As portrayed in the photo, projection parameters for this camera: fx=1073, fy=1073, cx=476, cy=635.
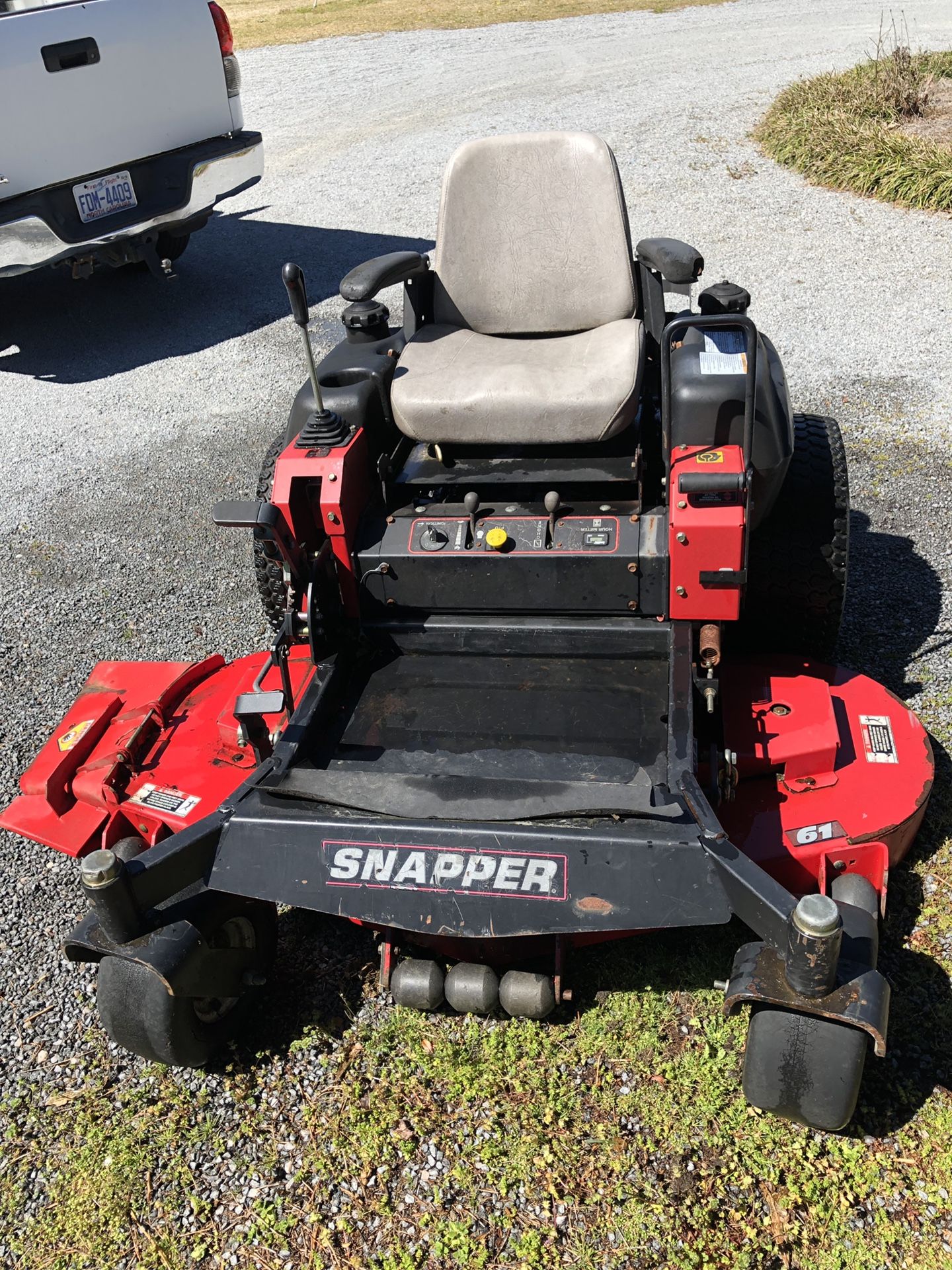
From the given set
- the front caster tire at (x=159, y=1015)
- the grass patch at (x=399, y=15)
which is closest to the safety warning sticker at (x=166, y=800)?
the front caster tire at (x=159, y=1015)

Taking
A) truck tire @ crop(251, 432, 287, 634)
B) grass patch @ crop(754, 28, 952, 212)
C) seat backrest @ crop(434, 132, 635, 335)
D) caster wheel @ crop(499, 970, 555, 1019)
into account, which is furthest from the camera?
grass patch @ crop(754, 28, 952, 212)

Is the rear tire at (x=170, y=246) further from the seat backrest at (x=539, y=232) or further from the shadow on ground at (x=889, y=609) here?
the shadow on ground at (x=889, y=609)

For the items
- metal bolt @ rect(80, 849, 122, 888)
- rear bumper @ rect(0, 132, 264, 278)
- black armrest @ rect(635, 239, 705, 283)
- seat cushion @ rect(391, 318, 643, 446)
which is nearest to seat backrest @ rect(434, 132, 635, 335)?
black armrest @ rect(635, 239, 705, 283)

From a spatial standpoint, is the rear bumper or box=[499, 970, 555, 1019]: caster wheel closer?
box=[499, 970, 555, 1019]: caster wheel

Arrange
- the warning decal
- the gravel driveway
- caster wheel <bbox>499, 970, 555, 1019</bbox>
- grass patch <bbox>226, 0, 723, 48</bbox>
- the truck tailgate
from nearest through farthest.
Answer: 1. caster wheel <bbox>499, 970, 555, 1019</bbox>
2. the warning decal
3. the gravel driveway
4. the truck tailgate
5. grass patch <bbox>226, 0, 723, 48</bbox>

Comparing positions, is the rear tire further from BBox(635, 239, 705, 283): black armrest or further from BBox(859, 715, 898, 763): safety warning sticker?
BBox(859, 715, 898, 763): safety warning sticker

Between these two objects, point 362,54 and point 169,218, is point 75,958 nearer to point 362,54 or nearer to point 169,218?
point 169,218

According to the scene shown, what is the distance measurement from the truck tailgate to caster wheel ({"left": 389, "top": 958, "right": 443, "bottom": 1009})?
5423mm

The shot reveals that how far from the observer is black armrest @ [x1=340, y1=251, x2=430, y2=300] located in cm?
386

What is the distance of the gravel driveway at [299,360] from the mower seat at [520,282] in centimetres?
144

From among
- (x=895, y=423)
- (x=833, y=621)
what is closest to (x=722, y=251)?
(x=895, y=423)

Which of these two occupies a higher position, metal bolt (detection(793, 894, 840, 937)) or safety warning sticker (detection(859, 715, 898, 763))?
metal bolt (detection(793, 894, 840, 937))

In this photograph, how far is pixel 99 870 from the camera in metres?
2.43

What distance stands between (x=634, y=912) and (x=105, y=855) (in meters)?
1.22
